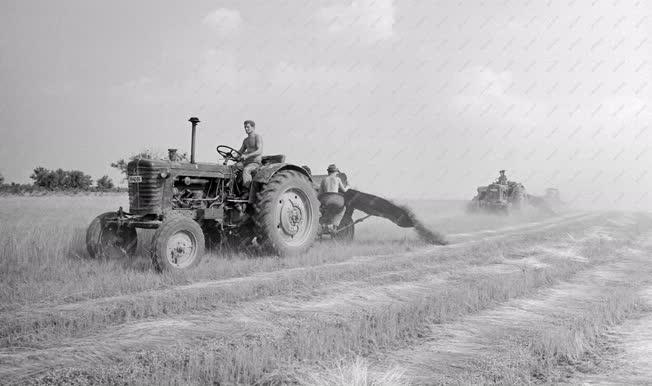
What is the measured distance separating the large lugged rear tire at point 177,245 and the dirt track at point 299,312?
87cm

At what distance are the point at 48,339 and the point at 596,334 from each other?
4.17 m

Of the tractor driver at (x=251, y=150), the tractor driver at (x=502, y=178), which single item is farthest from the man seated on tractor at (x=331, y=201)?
the tractor driver at (x=502, y=178)

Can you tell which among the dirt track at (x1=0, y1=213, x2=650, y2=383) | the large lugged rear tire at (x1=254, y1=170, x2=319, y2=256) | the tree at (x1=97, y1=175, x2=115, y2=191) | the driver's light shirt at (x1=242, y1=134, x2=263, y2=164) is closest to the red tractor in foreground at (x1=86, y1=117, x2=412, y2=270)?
the large lugged rear tire at (x1=254, y1=170, x2=319, y2=256)

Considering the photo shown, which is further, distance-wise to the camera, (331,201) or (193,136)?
(331,201)

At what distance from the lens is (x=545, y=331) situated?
381cm

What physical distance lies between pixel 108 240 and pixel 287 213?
2.84 meters

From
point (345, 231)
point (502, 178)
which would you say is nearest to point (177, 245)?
point (345, 231)

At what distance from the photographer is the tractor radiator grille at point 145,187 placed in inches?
277

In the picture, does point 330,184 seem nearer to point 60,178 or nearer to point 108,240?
point 108,240

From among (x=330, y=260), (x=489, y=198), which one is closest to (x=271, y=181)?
(x=330, y=260)

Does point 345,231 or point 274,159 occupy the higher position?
point 274,159

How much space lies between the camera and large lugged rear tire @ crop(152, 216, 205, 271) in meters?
6.18

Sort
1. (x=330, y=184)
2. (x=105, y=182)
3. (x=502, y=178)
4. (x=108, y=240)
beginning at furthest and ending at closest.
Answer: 1. (x=105, y=182)
2. (x=502, y=178)
3. (x=330, y=184)
4. (x=108, y=240)

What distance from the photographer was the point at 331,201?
1023 cm
